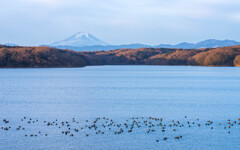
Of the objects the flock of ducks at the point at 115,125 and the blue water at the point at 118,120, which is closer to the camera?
the blue water at the point at 118,120

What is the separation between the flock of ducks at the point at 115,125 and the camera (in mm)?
29812

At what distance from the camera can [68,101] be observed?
166 feet

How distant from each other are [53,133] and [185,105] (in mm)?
22351

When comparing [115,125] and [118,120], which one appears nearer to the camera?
[115,125]

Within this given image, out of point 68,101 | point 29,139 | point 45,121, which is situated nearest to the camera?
point 29,139

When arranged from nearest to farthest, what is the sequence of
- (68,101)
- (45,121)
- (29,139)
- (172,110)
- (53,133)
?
(29,139) → (53,133) → (45,121) → (172,110) → (68,101)

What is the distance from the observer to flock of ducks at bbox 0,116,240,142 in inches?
1174

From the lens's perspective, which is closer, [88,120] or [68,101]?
[88,120]

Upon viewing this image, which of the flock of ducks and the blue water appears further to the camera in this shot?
the flock of ducks

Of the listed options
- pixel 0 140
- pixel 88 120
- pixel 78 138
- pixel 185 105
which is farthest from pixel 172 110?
pixel 0 140

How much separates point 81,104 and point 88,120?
12581mm

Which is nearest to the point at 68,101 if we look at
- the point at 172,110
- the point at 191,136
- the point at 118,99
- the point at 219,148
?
the point at 118,99

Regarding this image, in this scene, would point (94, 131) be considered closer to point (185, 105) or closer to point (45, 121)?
point (45, 121)

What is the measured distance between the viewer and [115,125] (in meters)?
32.3
